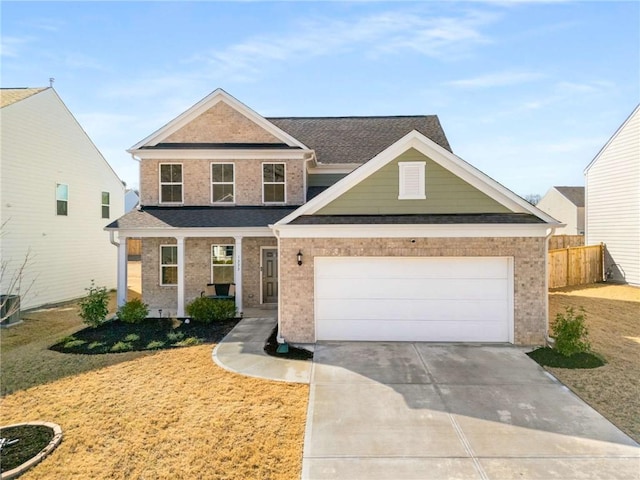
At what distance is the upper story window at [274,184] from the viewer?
1450 cm

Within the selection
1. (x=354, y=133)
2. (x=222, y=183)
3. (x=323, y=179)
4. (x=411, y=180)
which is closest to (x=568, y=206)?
(x=354, y=133)

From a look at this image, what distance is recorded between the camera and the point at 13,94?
16.1 m

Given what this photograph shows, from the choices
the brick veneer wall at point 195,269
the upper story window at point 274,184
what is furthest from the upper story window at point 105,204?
the upper story window at point 274,184

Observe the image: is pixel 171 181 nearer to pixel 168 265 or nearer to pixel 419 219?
pixel 168 265

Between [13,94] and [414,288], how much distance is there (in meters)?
A: 19.0

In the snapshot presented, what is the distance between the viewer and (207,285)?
45.6 feet

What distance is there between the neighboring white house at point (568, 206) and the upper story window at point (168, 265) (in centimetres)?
3801

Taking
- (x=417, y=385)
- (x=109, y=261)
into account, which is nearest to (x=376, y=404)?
(x=417, y=385)

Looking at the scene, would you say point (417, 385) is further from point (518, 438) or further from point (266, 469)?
point (266, 469)

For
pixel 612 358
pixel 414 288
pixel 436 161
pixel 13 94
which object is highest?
pixel 13 94

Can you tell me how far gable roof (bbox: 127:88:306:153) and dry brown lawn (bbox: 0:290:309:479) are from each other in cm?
853

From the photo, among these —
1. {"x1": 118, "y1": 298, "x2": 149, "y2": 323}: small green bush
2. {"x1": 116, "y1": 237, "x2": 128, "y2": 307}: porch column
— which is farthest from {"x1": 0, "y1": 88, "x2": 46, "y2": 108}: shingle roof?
{"x1": 118, "y1": 298, "x2": 149, "y2": 323}: small green bush

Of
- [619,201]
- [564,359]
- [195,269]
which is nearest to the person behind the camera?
[564,359]

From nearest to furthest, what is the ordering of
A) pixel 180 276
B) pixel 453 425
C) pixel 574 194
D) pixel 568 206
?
pixel 453 425, pixel 180 276, pixel 568 206, pixel 574 194
